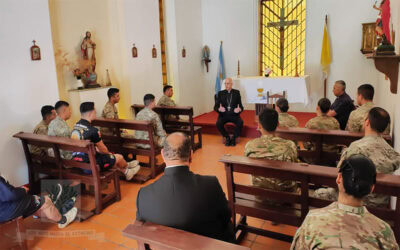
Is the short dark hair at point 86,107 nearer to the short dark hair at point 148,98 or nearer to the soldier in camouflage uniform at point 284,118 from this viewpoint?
the short dark hair at point 148,98

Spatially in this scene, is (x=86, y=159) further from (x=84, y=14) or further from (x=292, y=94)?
(x=292, y=94)

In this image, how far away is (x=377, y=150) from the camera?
2.57 meters

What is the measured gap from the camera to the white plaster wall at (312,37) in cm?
756

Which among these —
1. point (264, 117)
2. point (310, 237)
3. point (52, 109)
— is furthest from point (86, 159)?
point (310, 237)

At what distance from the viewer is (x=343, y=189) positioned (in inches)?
60.6

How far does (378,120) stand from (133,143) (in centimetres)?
343

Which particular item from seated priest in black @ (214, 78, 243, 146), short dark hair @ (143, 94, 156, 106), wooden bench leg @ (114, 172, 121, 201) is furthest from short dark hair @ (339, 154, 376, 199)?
seated priest in black @ (214, 78, 243, 146)

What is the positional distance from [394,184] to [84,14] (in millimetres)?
5968

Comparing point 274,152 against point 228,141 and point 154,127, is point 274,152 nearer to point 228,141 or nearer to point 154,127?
point 154,127

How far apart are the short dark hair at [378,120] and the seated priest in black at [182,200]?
148 cm

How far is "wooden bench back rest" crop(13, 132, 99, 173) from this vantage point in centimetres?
365

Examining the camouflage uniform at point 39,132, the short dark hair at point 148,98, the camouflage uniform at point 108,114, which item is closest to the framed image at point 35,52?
the camouflage uniform at point 39,132

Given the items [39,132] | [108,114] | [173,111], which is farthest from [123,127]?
[173,111]

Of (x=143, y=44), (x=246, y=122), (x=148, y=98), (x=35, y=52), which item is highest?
(x=143, y=44)
